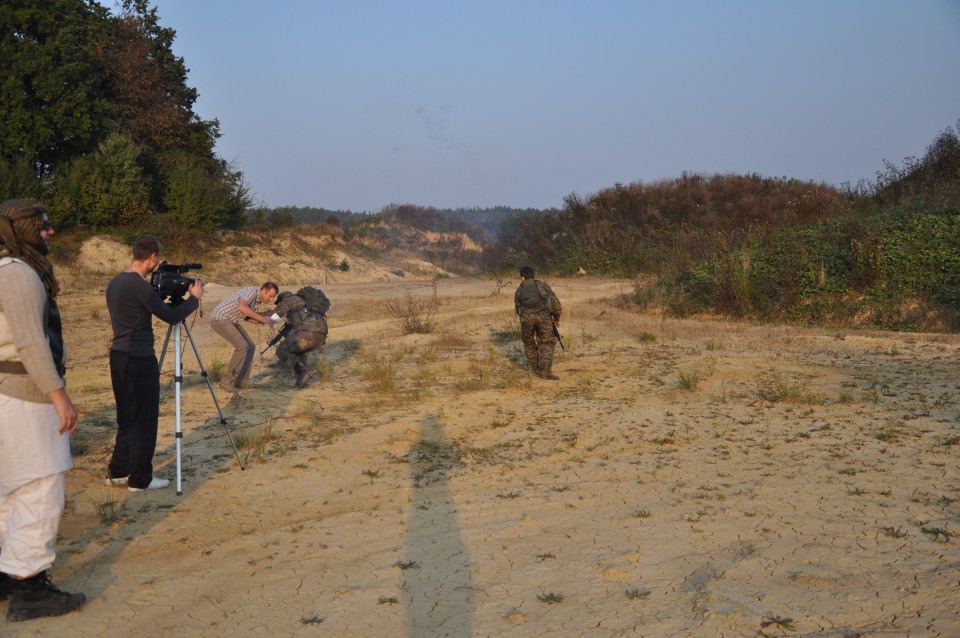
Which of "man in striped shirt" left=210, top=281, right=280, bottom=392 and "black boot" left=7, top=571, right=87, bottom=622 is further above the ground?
"man in striped shirt" left=210, top=281, right=280, bottom=392

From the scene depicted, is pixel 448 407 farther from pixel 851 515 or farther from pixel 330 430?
pixel 851 515

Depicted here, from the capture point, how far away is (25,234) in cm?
410

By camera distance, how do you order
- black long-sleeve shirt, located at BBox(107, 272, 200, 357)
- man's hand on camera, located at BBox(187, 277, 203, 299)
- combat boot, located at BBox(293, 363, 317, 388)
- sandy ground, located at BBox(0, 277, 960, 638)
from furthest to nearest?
1. combat boot, located at BBox(293, 363, 317, 388)
2. man's hand on camera, located at BBox(187, 277, 203, 299)
3. black long-sleeve shirt, located at BBox(107, 272, 200, 357)
4. sandy ground, located at BBox(0, 277, 960, 638)

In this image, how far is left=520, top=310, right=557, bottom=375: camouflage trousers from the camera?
10.9 metres

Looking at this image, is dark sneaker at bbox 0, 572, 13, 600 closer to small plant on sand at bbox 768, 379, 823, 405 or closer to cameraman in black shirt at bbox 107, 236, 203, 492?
cameraman in black shirt at bbox 107, 236, 203, 492

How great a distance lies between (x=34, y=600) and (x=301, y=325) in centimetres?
626

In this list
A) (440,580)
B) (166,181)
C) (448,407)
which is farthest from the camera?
(166,181)

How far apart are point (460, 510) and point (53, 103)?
25.3 metres

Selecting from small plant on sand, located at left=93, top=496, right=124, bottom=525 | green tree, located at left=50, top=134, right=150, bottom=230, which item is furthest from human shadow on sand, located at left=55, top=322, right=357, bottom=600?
green tree, located at left=50, top=134, right=150, bottom=230

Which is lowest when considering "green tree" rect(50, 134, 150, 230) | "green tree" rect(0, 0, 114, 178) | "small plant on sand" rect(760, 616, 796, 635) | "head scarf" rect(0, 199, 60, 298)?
"small plant on sand" rect(760, 616, 796, 635)

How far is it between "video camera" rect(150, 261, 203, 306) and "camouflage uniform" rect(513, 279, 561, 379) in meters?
5.24

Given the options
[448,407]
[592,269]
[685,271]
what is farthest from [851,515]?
[592,269]

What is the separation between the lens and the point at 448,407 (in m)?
9.52

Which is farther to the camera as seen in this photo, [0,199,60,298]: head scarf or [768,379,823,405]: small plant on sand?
[768,379,823,405]: small plant on sand
